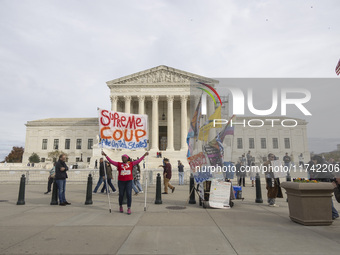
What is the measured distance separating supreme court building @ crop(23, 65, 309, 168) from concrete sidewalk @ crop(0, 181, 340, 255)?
30.6m

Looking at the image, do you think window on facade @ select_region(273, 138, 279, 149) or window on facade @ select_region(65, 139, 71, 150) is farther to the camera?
window on facade @ select_region(65, 139, 71, 150)

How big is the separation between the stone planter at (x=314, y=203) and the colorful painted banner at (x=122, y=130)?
17.8 feet

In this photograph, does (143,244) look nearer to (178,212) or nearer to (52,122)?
(178,212)

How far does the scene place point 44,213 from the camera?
24.4 feet

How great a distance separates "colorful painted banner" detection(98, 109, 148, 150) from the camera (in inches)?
330

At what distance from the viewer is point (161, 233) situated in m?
5.08

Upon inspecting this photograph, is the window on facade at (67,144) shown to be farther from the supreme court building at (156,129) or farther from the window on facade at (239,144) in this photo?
the window on facade at (239,144)

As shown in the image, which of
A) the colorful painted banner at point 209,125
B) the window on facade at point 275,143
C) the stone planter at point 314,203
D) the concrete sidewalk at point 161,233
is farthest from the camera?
the window on facade at point 275,143

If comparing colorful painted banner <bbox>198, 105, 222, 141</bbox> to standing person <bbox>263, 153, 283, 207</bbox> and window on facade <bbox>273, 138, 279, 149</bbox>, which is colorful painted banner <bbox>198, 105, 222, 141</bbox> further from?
window on facade <bbox>273, 138, 279, 149</bbox>

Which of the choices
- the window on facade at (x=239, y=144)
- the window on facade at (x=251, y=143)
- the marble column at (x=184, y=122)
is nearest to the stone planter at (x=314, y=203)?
the marble column at (x=184, y=122)

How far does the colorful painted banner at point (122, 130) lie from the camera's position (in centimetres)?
838

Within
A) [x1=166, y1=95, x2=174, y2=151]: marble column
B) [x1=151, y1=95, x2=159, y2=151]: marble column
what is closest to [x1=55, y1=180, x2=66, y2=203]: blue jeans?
[x1=151, y1=95, x2=159, y2=151]: marble column

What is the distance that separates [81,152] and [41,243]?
211ft

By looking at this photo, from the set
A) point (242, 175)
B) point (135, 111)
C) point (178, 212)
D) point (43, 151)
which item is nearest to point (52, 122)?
point (43, 151)
